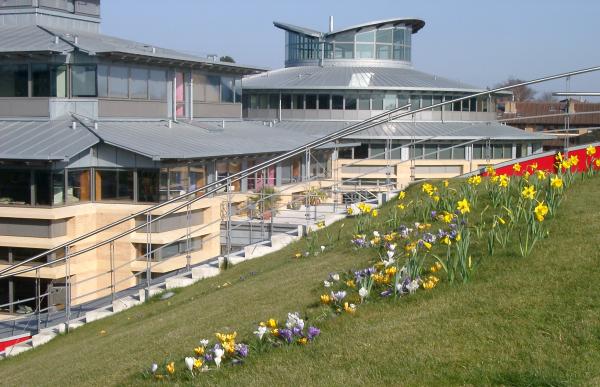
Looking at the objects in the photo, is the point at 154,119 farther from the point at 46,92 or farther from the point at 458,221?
the point at 458,221

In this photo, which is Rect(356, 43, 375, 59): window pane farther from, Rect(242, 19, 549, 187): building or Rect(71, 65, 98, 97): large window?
Rect(71, 65, 98, 97): large window

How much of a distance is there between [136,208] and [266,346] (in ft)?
77.1

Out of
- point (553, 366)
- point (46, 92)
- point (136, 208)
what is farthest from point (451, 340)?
point (46, 92)

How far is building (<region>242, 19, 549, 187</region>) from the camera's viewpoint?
48844 millimetres

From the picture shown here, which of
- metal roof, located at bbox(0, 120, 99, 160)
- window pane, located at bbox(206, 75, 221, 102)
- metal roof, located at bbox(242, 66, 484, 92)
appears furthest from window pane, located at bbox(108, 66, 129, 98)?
metal roof, located at bbox(242, 66, 484, 92)

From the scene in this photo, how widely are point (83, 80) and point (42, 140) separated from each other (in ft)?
13.3

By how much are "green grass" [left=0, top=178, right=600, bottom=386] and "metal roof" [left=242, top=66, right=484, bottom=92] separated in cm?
4160

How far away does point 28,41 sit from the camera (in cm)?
3331

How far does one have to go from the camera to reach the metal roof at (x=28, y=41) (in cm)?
3181

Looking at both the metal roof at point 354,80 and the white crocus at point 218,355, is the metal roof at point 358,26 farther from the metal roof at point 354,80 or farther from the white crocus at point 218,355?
the white crocus at point 218,355

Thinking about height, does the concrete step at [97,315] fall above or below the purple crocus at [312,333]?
below

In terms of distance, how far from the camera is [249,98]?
5444cm

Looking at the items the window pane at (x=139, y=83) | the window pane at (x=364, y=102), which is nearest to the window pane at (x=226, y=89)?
the window pane at (x=139, y=83)

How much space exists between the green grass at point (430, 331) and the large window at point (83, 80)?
895 inches
